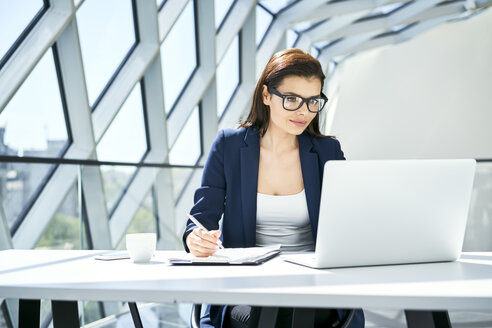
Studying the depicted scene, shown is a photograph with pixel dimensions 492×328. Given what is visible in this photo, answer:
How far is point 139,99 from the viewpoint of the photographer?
619 centimetres

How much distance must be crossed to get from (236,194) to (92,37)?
379 cm

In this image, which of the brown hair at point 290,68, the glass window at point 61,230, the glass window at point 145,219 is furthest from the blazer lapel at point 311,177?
the glass window at point 145,219

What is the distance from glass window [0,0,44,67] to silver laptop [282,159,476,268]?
360 centimetres

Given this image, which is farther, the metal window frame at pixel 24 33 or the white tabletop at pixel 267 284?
the metal window frame at pixel 24 33

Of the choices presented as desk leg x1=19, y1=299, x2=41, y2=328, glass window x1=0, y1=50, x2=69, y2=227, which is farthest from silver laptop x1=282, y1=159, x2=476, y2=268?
glass window x1=0, y1=50, x2=69, y2=227

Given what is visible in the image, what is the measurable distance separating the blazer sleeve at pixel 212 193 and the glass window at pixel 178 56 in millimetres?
4761

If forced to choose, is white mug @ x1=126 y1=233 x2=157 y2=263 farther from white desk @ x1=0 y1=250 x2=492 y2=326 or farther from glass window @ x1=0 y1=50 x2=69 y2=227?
glass window @ x1=0 y1=50 x2=69 y2=227

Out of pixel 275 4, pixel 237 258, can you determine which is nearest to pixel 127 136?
pixel 275 4

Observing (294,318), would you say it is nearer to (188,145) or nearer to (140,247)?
(140,247)

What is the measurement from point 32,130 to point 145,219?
1.25m

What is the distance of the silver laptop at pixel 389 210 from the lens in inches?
44.0

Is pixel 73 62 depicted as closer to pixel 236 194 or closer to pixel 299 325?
pixel 236 194

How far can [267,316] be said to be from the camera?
1043 mm

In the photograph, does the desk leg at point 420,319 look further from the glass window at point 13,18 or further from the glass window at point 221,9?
the glass window at point 221,9
